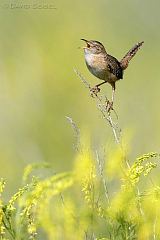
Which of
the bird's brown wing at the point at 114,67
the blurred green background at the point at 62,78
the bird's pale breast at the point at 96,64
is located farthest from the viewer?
the blurred green background at the point at 62,78

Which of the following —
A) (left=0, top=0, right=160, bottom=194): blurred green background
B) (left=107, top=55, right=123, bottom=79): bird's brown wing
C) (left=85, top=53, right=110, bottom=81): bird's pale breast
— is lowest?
(left=85, top=53, right=110, bottom=81): bird's pale breast

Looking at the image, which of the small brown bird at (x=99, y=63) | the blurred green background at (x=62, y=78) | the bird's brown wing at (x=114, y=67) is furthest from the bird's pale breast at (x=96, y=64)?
the blurred green background at (x=62, y=78)

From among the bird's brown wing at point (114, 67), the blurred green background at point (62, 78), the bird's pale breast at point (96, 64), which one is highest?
the blurred green background at point (62, 78)

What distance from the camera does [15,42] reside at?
53.3 ft

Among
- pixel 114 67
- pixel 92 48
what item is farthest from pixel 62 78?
pixel 92 48

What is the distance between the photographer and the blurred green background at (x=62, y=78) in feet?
33.8

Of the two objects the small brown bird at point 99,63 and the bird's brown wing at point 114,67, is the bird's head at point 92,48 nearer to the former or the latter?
the small brown bird at point 99,63

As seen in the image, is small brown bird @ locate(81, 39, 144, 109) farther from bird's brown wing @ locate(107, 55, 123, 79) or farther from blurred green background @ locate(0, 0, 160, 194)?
blurred green background @ locate(0, 0, 160, 194)

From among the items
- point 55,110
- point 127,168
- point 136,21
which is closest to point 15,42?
point 136,21

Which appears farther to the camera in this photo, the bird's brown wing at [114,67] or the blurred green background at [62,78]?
the blurred green background at [62,78]

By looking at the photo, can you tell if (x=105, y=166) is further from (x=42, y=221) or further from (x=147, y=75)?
(x=147, y=75)

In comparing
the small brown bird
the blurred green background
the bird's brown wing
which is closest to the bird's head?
the small brown bird

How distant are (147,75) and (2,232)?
10709 millimetres

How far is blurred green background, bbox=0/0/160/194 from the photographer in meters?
10.3
